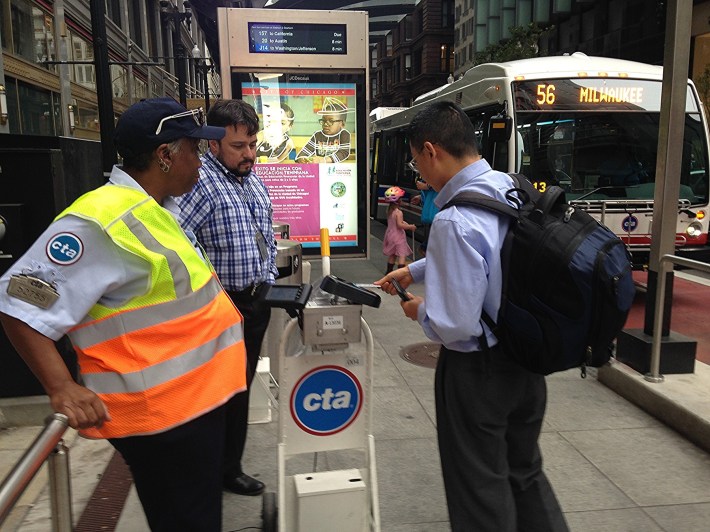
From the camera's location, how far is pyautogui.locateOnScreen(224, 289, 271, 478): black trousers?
3.20 m

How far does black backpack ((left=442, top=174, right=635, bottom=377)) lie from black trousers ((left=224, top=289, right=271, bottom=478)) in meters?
1.46

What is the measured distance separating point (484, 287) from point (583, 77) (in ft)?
23.7

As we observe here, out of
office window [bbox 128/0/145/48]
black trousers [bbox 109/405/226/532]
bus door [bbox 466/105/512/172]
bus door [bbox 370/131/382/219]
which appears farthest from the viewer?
office window [bbox 128/0/145/48]

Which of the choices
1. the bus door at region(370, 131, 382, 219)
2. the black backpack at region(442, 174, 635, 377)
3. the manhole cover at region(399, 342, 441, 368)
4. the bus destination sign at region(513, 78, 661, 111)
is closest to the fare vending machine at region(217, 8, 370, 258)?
the manhole cover at region(399, 342, 441, 368)

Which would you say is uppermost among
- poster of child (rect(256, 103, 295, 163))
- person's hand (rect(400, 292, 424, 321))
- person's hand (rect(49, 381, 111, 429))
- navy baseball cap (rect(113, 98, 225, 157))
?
poster of child (rect(256, 103, 295, 163))

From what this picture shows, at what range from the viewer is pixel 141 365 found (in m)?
1.74

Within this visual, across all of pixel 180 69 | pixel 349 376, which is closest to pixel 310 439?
pixel 349 376

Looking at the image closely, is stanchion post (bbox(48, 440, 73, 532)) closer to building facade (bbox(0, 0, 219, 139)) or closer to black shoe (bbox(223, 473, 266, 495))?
black shoe (bbox(223, 473, 266, 495))

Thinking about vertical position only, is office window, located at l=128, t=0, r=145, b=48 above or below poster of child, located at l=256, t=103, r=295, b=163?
above

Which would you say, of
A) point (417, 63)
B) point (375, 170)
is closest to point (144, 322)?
point (375, 170)

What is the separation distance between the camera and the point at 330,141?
7.53m

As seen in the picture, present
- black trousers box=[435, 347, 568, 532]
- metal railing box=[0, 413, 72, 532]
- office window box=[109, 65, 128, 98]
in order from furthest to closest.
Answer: office window box=[109, 65, 128, 98] < black trousers box=[435, 347, 568, 532] < metal railing box=[0, 413, 72, 532]

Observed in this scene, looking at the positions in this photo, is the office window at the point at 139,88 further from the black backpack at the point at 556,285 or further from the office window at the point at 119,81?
the black backpack at the point at 556,285

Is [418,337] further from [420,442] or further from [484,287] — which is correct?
[484,287]
